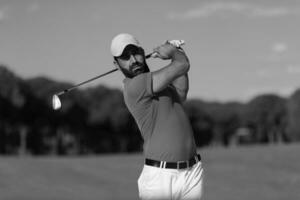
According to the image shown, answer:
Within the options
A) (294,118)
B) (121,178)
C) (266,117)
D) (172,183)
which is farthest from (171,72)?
(266,117)

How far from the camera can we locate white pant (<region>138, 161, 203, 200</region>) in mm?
5270

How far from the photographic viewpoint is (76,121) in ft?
284

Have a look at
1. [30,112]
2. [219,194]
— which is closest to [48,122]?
[30,112]

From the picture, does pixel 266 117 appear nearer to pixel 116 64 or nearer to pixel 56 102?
pixel 56 102

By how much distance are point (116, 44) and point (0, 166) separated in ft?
86.5

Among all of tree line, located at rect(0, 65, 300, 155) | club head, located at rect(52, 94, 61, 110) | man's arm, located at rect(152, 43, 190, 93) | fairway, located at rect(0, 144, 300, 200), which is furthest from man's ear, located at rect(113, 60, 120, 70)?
tree line, located at rect(0, 65, 300, 155)

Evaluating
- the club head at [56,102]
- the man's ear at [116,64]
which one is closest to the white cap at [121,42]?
the man's ear at [116,64]

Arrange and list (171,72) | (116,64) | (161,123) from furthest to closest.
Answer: (116,64) → (161,123) → (171,72)

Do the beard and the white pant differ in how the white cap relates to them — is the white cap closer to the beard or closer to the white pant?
the beard

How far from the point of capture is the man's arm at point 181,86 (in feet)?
17.7

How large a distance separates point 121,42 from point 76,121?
8204 cm

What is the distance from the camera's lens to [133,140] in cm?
9481

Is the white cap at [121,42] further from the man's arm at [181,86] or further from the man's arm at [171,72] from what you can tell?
the man's arm at [181,86]

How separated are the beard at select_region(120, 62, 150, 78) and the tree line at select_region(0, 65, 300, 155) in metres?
71.7
